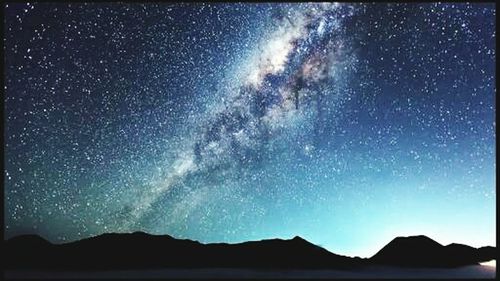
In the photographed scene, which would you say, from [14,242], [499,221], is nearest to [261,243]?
[14,242]

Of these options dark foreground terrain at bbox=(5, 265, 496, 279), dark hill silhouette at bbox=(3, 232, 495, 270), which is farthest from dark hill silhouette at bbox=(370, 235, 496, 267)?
dark foreground terrain at bbox=(5, 265, 496, 279)

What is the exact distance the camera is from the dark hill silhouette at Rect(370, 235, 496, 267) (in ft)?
55.8

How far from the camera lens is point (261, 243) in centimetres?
2575

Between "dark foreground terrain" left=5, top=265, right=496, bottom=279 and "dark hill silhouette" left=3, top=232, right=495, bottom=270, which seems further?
"dark hill silhouette" left=3, top=232, right=495, bottom=270

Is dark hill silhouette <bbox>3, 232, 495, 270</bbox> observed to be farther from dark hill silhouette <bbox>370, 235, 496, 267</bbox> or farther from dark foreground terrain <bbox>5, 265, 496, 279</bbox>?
dark foreground terrain <bbox>5, 265, 496, 279</bbox>

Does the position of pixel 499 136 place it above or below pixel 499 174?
above

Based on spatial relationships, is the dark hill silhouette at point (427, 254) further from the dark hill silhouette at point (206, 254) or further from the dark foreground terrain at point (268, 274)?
the dark foreground terrain at point (268, 274)

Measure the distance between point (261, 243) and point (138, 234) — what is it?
10492mm

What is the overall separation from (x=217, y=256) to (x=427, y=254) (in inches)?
491

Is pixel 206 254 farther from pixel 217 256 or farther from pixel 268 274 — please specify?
pixel 268 274

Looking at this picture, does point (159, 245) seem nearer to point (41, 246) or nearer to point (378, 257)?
point (41, 246)

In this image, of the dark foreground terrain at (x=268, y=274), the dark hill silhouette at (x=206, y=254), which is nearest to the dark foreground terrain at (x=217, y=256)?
the dark hill silhouette at (x=206, y=254)

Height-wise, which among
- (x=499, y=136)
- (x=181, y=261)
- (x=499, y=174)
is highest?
(x=499, y=136)

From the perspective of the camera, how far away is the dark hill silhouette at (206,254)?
18141mm
